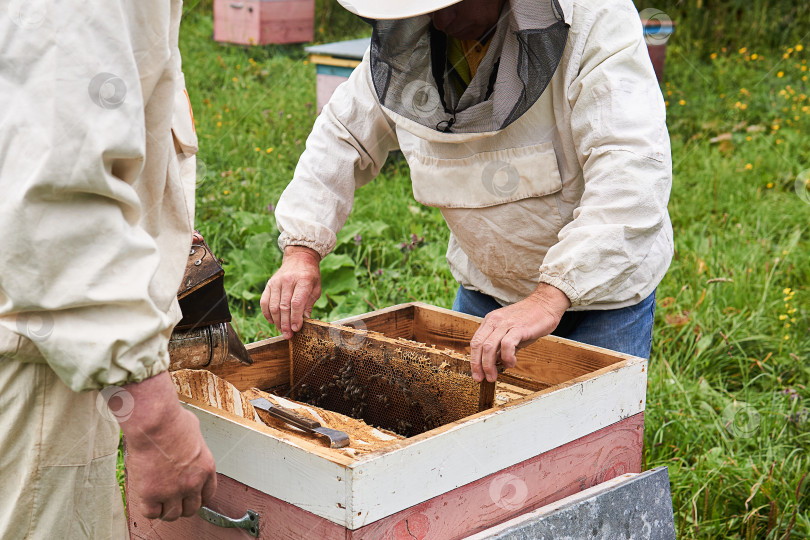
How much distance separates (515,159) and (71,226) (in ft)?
3.71

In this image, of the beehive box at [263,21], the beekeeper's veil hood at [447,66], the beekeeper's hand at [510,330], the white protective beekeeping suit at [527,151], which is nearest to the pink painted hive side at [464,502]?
the beekeeper's hand at [510,330]

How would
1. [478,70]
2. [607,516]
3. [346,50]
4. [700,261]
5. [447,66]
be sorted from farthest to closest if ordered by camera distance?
[346,50]
[700,261]
[447,66]
[478,70]
[607,516]

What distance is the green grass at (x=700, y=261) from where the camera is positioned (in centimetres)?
268

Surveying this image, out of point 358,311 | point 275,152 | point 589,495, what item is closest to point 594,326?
point 589,495

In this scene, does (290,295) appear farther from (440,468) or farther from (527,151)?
(440,468)

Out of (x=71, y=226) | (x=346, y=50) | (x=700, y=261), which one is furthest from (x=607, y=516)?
(x=346, y=50)

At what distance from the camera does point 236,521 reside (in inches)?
57.8

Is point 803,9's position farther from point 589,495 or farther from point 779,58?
point 589,495

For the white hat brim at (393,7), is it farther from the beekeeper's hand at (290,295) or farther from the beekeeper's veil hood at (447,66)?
the beekeeper's hand at (290,295)

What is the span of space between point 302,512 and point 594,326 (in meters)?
0.99

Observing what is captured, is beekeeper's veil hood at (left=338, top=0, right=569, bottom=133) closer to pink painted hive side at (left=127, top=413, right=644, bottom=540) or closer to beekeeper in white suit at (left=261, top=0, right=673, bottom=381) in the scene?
beekeeper in white suit at (left=261, top=0, right=673, bottom=381)

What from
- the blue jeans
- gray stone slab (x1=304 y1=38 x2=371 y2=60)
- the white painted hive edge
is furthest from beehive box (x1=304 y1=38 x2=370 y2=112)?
the white painted hive edge

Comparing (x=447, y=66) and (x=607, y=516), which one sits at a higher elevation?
(x=447, y=66)

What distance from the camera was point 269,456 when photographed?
1383mm
